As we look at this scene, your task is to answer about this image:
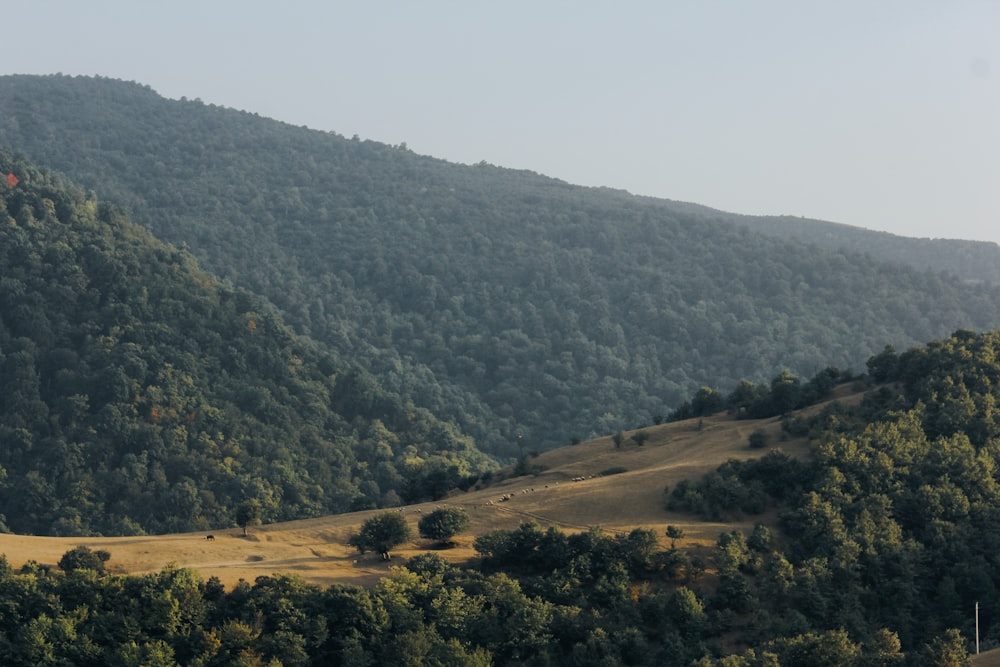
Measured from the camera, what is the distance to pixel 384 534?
47000mm

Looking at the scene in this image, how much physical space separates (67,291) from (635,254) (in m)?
89.0

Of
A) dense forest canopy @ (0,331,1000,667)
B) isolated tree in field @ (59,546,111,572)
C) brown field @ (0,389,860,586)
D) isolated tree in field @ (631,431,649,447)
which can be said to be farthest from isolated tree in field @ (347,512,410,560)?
isolated tree in field @ (631,431,649,447)

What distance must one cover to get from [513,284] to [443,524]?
356 ft

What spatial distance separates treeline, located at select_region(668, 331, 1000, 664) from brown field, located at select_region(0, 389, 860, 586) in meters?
1.97

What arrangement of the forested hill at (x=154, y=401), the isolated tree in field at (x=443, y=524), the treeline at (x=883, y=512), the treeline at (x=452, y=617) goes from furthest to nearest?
the forested hill at (x=154, y=401) < the isolated tree in field at (x=443, y=524) < the treeline at (x=883, y=512) < the treeline at (x=452, y=617)

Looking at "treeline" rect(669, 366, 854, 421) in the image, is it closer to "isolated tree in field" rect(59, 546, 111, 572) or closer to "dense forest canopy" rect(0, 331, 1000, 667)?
"dense forest canopy" rect(0, 331, 1000, 667)

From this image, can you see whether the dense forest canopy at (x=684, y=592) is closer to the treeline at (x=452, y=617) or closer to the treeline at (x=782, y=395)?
the treeline at (x=452, y=617)

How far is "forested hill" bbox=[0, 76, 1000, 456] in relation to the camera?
130m

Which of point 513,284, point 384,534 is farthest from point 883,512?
point 513,284

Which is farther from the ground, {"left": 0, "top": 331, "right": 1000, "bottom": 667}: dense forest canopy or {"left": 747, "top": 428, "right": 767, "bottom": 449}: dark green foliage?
{"left": 747, "top": 428, "right": 767, "bottom": 449}: dark green foliage

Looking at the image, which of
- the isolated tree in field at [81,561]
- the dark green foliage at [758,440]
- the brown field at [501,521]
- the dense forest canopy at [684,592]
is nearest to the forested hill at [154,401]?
the brown field at [501,521]

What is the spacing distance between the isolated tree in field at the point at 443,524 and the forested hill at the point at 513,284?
2550 inches

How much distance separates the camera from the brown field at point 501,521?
45.2 meters

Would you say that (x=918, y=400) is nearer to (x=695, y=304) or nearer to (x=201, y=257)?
(x=695, y=304)
